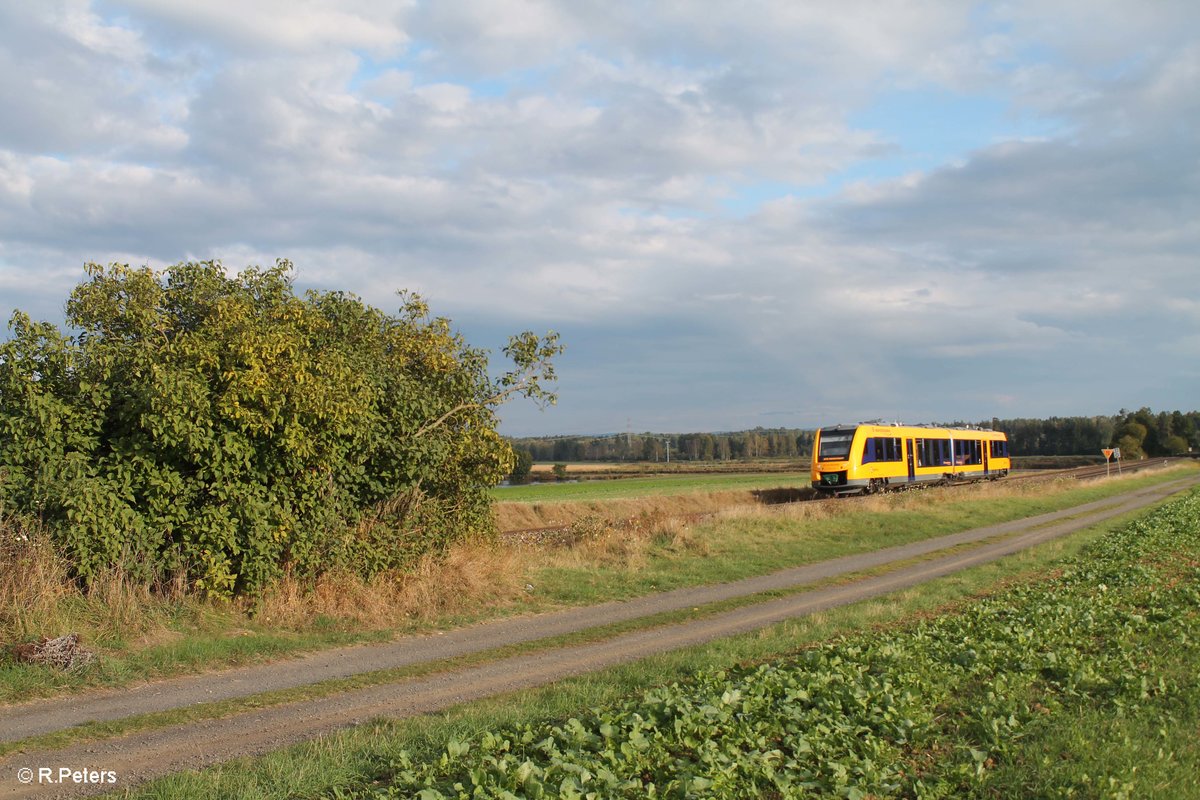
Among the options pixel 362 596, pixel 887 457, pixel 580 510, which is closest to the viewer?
pixel 362 596

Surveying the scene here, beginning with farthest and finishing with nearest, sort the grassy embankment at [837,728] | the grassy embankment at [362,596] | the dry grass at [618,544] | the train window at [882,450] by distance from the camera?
1. the train window at [882,450]
2. the dry grass at [618,544]
3. the grassy embankment at [362,596]
4. the grassy embankment at [837,728]

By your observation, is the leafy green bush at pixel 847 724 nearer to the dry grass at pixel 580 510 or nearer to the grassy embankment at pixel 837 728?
the grassy embankment at pixel 837 728

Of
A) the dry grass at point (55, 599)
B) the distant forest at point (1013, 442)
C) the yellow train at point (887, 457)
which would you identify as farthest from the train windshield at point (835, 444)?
the distant forest at point (1013, 442)

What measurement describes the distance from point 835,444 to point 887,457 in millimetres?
3205

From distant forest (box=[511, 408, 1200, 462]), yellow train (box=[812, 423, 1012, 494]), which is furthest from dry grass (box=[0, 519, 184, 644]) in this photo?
distant forest (box=[511, 408, 1200, 462])

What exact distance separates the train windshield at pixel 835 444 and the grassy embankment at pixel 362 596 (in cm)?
1230

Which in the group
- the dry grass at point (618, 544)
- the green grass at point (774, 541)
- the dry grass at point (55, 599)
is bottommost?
the green grass at point (774, 541)

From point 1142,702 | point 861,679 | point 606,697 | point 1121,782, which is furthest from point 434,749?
point 1142,702

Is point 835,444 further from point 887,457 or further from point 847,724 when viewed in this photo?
point 847,724

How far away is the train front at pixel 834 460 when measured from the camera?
34188mm

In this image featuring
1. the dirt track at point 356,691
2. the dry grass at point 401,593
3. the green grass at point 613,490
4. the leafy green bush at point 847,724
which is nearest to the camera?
the leafy green bush at point 847,724

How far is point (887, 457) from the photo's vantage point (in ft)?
121

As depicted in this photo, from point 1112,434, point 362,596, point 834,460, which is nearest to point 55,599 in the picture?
point 362,596

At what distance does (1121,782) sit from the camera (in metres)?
5.11
